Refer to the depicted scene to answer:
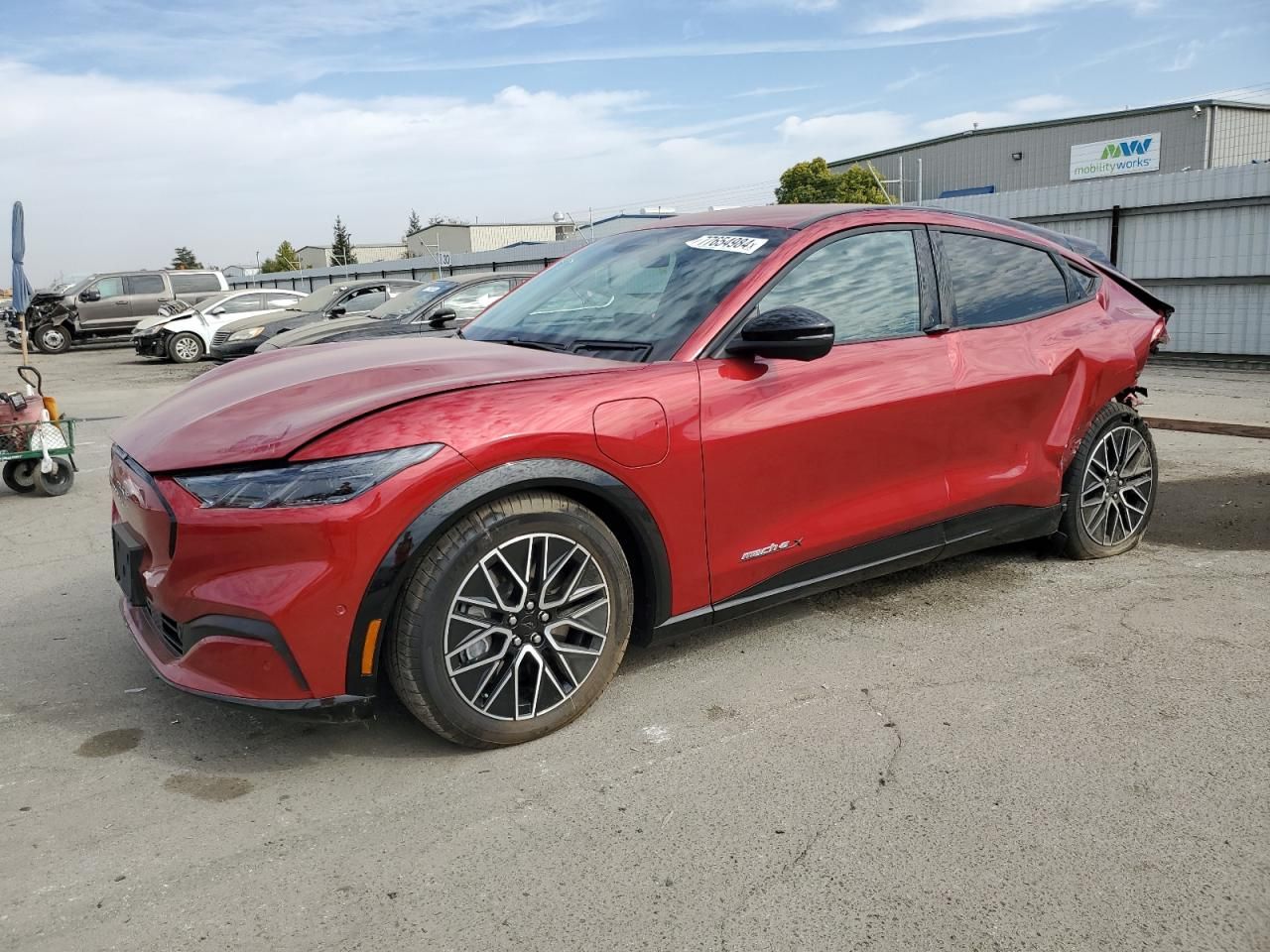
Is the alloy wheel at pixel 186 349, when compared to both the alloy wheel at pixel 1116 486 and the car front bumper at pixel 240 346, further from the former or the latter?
the alloy wheel at pixel 1116 486

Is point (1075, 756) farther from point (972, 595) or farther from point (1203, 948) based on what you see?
point (972, 595)

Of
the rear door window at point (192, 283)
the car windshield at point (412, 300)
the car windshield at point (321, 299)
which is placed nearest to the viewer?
the car windshield at point (412, 300)

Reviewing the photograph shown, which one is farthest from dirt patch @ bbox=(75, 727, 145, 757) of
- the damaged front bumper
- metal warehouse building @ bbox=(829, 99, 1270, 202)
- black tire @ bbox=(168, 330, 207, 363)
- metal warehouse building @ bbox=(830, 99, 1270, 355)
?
metal warehouse building @ bbox=(829, 99, 1270, 202)

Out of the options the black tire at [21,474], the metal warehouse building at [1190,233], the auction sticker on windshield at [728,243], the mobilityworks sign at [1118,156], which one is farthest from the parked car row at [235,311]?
the mobilityworks sign at [1118,156]

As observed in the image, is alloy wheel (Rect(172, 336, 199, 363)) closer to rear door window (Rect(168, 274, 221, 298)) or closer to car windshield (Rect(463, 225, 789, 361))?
rear door window (Rect(168, 274, 221, 298))

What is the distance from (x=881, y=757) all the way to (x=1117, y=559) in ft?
8.25

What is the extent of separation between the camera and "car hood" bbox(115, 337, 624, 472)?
2891 mm

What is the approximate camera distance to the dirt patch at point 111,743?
3.18 m

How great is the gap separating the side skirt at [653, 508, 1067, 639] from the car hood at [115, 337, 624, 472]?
0.91 m

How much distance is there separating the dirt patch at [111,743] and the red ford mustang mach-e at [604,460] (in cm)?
34

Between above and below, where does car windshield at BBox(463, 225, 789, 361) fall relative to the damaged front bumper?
above

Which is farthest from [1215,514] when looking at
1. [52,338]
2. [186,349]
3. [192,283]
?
[52,338]

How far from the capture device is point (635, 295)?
381cm

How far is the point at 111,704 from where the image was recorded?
3527mm
